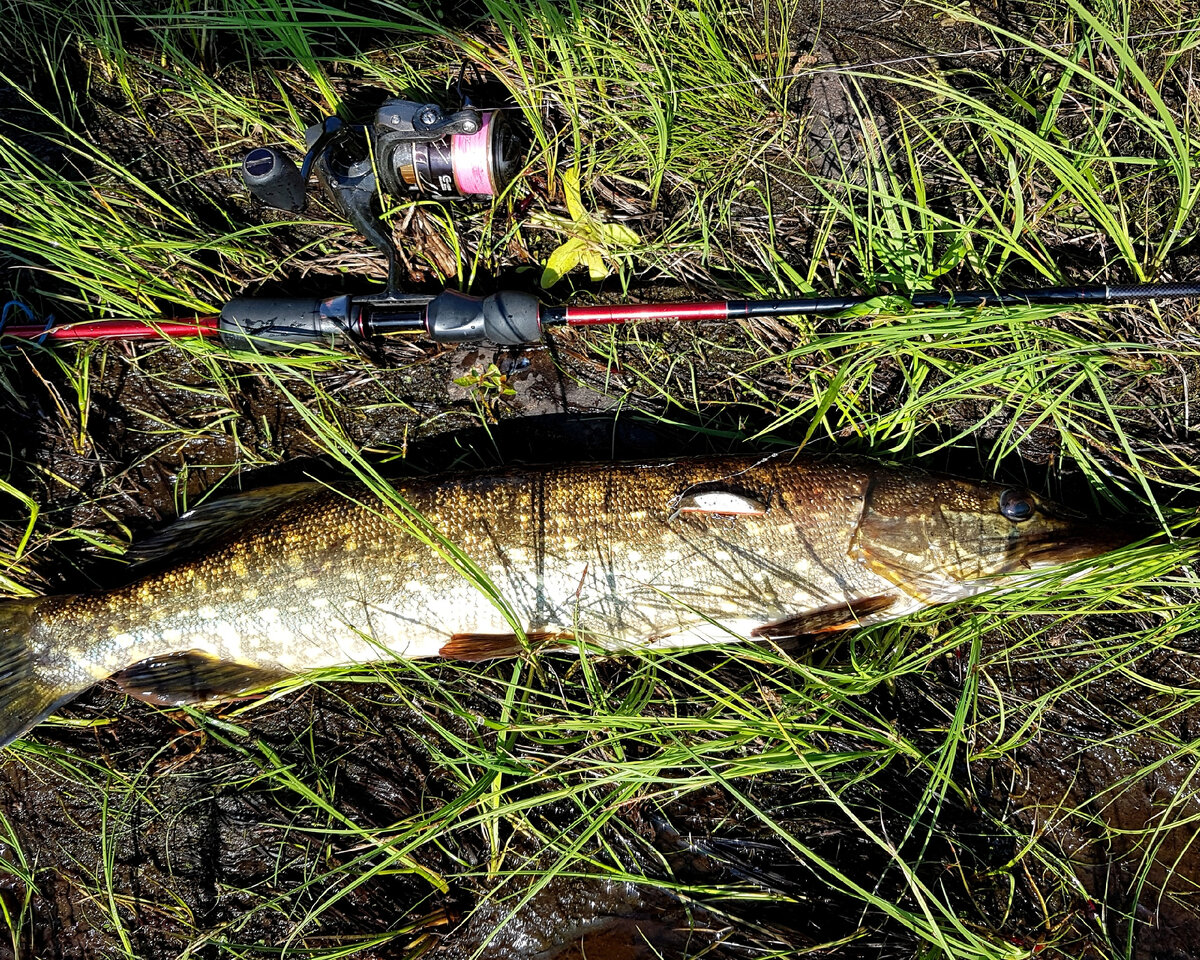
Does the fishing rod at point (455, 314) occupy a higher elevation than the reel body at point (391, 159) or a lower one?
lower

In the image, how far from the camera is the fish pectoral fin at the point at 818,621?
2455mm

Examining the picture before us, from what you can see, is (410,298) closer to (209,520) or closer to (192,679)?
(209,520)

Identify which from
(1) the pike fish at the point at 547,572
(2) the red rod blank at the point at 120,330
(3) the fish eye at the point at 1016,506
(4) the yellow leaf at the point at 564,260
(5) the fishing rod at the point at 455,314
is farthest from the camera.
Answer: (4) the yellow leaf at the point at 564,260

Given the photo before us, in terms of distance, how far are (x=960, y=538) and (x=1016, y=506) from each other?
23cm

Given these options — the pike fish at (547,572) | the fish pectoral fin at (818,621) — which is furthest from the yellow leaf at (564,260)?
the fish pectoral fin at (818,621)

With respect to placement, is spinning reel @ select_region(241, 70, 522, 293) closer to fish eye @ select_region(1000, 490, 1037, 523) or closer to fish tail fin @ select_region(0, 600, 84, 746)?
fish tail fin @ select_region(0, 600, 84, 746)

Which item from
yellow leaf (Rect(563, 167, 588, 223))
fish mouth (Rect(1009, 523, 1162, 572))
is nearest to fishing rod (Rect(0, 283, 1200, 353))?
yellow leaf (Rect(563, 167, 588, 223))

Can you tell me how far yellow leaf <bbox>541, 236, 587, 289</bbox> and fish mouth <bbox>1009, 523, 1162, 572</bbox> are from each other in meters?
2.01

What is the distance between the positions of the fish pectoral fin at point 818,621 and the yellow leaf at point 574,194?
6.01ft

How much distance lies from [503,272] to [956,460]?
6.69 feet

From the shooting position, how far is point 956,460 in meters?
2.87

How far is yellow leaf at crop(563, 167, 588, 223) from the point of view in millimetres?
3025

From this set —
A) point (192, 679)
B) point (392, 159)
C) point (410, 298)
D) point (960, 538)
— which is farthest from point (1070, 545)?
point (192, 679)

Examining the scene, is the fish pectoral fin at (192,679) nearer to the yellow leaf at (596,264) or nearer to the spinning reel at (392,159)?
the spinning reel at (392,159)
